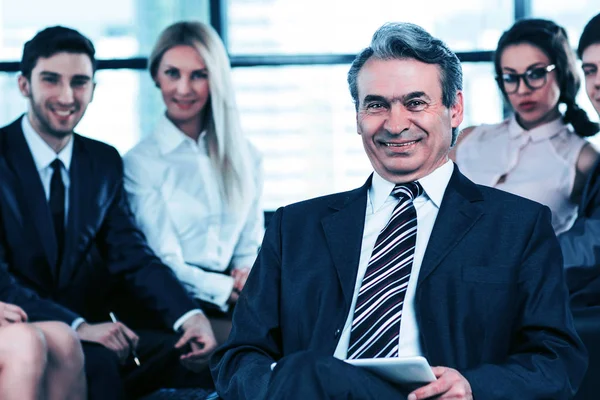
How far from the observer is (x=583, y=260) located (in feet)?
9.27

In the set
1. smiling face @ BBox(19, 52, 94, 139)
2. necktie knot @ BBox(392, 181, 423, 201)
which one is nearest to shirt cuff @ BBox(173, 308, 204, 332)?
smiling face @ BBox(19, 52, 94, 139)

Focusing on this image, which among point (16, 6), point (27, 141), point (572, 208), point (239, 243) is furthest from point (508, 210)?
point (16, 6)

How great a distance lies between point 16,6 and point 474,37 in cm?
204

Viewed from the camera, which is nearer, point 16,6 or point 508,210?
point 508,210

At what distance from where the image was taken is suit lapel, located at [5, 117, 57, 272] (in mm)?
3156

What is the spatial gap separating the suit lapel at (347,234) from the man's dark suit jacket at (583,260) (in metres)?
0.93

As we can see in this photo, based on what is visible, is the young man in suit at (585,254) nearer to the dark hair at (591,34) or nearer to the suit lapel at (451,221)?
the dark hair at (591,34)

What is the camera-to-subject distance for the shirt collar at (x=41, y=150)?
10.6 feet

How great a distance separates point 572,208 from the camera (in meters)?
3.23

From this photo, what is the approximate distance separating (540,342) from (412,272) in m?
0.32

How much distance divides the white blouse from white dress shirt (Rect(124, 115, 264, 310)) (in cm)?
88

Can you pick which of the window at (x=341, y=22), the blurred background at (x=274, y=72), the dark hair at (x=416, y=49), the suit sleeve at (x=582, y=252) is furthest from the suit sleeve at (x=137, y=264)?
the dark hair at (x=416, y=49)

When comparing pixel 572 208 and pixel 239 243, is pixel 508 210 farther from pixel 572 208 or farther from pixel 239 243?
pixel 239 243

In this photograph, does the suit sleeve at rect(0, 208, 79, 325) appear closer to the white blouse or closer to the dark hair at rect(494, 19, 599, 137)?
the white blouse
